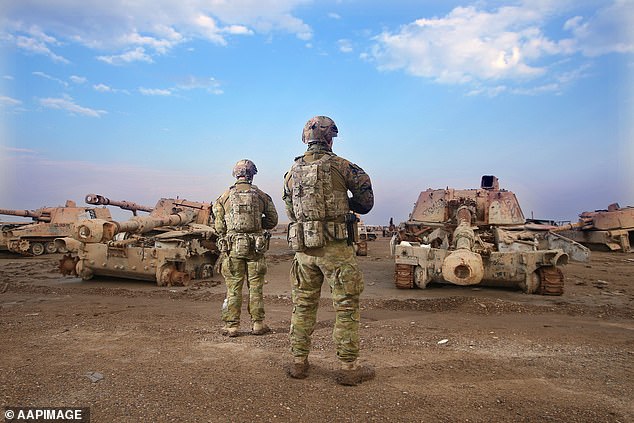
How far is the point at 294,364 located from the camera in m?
3.80

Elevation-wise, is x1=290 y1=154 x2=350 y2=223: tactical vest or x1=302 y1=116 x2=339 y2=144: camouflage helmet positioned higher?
x1=302 y1=116 x2=339 y2=144: camouflage helmet

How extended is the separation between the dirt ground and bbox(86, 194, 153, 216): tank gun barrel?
14.6ft

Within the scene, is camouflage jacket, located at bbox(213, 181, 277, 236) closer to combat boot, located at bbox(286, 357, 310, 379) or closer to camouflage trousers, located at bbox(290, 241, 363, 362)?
camouflage trousers, located at bbox(290, 241, 363, 362)

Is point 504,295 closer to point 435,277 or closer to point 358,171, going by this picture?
point 435,277

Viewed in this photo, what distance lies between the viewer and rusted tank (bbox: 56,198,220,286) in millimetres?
9477

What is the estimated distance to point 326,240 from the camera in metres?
3.80

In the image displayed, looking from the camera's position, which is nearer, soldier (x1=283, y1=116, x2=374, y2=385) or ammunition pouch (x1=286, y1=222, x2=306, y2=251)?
soldier (x1=283, y1=116, x2=374, y2=385)

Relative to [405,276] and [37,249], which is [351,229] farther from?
[37,249]

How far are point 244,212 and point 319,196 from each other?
1.98 metres

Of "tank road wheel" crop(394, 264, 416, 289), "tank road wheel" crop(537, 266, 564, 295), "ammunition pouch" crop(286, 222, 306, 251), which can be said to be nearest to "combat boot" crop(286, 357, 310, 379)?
"ammunition pouch" crop(286, 222, 306, 251)

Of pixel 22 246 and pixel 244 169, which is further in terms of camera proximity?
pixel 22 246

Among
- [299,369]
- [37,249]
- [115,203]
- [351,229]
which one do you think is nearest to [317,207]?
[351,229]

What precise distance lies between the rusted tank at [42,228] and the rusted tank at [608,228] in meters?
20.8

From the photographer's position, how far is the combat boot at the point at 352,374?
3.54m
